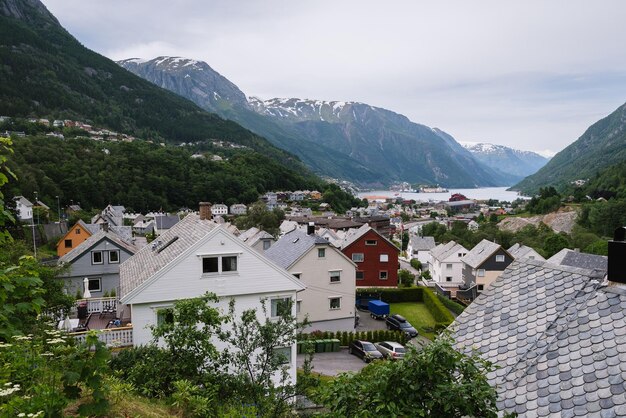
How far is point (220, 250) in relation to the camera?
69.8 ft

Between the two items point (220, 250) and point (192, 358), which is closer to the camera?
point (192, 358)

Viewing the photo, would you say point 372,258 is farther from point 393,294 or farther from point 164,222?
point 164,222

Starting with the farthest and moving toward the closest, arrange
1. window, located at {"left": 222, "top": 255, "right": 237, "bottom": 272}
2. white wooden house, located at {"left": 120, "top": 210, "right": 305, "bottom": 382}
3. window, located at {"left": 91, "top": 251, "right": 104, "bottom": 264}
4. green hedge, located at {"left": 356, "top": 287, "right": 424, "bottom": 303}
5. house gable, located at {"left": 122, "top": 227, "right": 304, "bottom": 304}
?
green hedge, located at {"left": 356, "top": 287, "right": 424, "bottom": 303} → window, located at {"left": 91, "top": 251, "right": 104, "bottom": 264} → window, located at {"left": 222, "top": 255, "right": 237, "bottom": 272} → house gable, located at {"left": 122, "top": 227, "right": 304, "bottom": 304} → white wooden house, located at {"left": 120, "top": 210, "right": 305, "bottom": 382}

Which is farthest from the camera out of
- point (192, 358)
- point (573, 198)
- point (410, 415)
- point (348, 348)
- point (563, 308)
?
point (573, 198)

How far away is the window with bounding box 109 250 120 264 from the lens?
3781 centimetres

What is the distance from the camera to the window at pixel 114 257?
37812 millimetres

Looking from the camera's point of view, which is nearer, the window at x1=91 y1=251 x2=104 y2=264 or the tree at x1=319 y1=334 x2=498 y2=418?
the tree at x1=319 y1=334 x2=498 y2=418

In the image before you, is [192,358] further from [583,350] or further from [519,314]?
[583,350]

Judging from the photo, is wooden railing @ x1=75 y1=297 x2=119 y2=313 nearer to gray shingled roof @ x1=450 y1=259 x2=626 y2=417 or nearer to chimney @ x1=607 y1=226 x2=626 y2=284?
gray shingled roof @ x1=450 y1=259 x2=626 y2=417

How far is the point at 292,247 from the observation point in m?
40.9

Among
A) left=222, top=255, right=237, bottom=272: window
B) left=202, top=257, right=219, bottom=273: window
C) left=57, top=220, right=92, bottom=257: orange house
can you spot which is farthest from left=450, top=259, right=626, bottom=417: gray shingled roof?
left=57, top=220, right=92, bottom=257: orange house

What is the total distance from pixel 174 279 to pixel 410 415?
16672mm

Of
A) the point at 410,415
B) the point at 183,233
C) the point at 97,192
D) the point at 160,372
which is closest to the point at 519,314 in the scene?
the point at 410,415

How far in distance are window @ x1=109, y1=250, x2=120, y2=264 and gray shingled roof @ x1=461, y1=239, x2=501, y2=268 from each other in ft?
167
